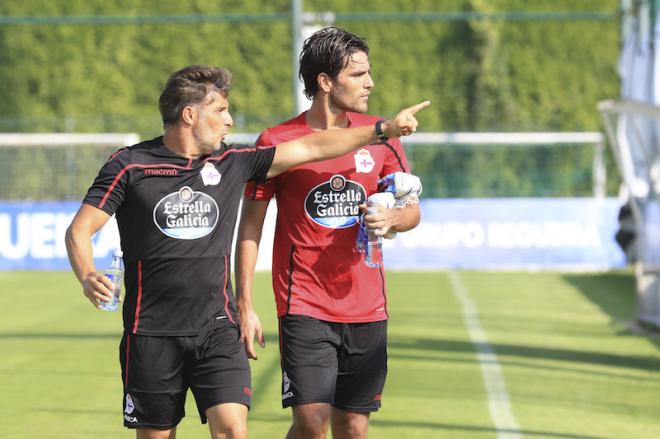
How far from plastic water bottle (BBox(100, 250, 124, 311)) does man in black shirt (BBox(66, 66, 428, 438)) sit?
0.54ft

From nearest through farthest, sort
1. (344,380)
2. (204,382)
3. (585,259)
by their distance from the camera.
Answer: (204,382), (344,380), (585,259)

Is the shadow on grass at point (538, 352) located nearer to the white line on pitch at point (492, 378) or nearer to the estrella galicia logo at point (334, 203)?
the white line on pitch at point (492, 378)

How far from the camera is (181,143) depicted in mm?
5418

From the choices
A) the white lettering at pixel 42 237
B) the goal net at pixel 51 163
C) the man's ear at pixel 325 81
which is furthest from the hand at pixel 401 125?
the goal net at pixel 51 163

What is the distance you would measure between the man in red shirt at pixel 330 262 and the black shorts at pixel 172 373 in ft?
0.87

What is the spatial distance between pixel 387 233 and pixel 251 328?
0.77 meters

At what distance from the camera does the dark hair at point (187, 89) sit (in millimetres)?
A: 5383

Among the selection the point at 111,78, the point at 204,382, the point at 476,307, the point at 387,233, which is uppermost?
the point at 111,78

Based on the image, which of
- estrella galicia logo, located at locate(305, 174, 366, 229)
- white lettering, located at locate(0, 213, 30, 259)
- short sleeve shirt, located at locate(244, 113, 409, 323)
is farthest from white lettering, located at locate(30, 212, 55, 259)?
estrella galicia logo, located at locate(305, 174, 366, 229)

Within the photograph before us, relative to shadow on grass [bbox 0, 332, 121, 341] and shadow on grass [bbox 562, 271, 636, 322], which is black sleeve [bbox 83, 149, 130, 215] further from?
shadow on grass [bbox 562, 271, 636, 322]

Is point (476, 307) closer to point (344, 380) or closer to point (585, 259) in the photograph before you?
point (585, 259)

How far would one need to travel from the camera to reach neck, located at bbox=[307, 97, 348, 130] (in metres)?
5.77

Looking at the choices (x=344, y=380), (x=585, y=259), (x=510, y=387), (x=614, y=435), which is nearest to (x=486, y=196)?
(x=585, y=259)

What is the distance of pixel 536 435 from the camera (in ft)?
25.1
